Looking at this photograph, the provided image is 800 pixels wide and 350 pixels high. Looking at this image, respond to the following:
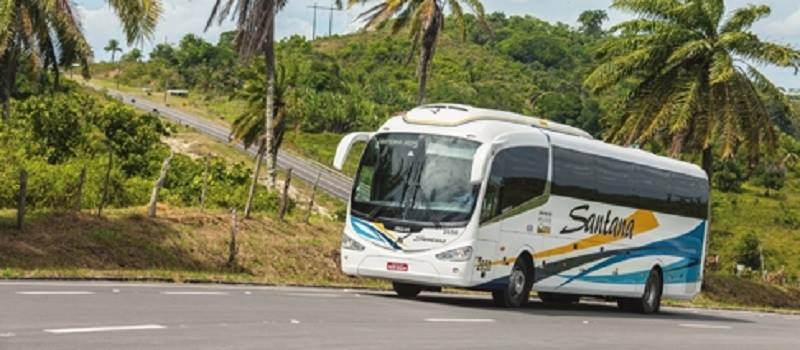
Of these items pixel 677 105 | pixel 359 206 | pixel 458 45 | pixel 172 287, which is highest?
pixel 458 45

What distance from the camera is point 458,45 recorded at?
617 ft

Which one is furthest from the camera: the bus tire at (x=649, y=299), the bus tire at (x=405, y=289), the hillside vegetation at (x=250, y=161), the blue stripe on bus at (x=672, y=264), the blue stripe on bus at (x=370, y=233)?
the bus tire at (x=649, y=299)

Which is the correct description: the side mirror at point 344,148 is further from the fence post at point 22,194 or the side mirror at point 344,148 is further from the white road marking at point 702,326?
the white road marking at point 702,326

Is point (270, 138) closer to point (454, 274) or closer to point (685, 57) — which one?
point (685, 57)

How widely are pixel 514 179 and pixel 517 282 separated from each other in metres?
1.96

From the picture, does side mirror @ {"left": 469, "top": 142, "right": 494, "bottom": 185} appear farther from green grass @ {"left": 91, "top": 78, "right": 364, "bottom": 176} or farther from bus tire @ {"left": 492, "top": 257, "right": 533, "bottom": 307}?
green grass @ {"left": 91, "top": 78, "right": 364, "bottom": 176}

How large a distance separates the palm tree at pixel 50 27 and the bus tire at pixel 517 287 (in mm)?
9044

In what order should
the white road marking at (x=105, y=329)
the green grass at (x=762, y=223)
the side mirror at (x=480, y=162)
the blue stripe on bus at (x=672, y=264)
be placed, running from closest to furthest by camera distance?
1. the white road marking at (x=105, y=329)
2. the side mirror at (x=480, y=162)
3. the blue stripe on bus at (x=672, y=264)
4. the green grass at (x=762, y=223)

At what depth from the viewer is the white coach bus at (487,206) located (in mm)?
21609

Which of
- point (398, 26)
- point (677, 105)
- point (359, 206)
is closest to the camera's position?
point (359, 206)

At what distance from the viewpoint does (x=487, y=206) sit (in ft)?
71.9

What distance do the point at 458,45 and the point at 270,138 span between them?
473 feet

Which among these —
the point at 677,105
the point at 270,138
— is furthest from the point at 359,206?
the point at 270,138

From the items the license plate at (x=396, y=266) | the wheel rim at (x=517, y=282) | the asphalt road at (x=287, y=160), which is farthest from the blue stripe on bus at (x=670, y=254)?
the asphalt road at (x=287, y=160)
